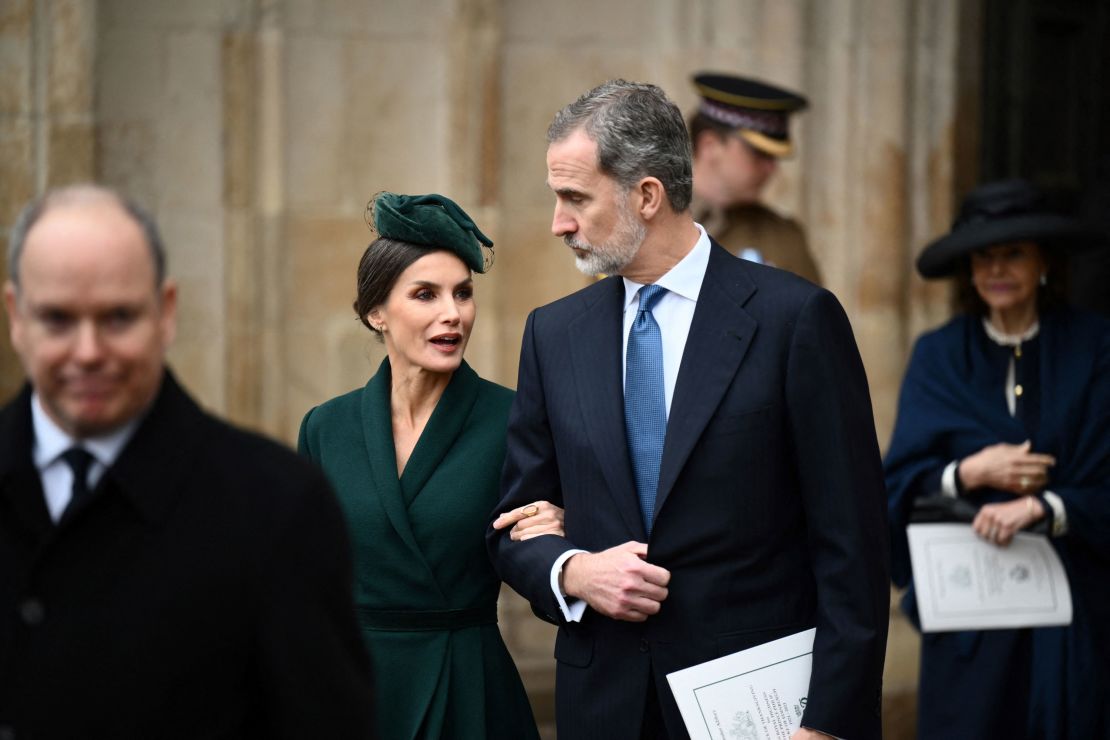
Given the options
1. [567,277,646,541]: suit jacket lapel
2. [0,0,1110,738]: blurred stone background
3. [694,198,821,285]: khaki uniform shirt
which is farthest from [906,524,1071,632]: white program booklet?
[0,0,1110,738]: blurred stone background

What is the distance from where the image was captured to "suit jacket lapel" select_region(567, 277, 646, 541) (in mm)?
3139

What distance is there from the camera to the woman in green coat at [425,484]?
11.3ft

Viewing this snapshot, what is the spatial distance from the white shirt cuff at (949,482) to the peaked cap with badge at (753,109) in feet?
4.88

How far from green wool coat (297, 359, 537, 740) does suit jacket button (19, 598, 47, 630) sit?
1.44 metres

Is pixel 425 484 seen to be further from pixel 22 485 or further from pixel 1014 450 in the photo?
pixel 1014 450

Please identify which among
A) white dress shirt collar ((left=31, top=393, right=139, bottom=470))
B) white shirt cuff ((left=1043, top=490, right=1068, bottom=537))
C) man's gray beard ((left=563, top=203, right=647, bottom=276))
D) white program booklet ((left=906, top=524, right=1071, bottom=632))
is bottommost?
white program booklet ((left=906, top=524, right=1071, bottom=632))

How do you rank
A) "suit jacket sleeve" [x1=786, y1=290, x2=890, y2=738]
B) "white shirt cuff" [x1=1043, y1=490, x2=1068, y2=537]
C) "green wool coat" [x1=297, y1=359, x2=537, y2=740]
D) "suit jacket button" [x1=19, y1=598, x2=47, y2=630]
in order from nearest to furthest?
"suit jacket button" [x1=19, y1=598, x2=47, y2=630]
"suit jacket sleeve" [x1=786, y1=290, x2=890, y2=738]
"green wool coat" [x1=297, y1=359, x2=537, y2=740]
"white shirt cuff" [x1=1043, y1=490, x2=1068, y2=537]

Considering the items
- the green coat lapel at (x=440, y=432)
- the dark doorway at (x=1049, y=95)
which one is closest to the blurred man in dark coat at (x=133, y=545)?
the green coat lapel at (x=440, y=432)

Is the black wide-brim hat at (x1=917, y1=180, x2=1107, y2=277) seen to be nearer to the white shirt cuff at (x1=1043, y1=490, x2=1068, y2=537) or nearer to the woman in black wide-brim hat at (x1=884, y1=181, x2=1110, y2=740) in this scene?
the woman in black wide-brim hat at (x1=884, y1=181, x2=1110, y2=740)

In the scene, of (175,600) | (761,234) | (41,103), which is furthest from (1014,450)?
(41,103)

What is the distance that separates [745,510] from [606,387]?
37cm

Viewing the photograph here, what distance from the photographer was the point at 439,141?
20.8 feet

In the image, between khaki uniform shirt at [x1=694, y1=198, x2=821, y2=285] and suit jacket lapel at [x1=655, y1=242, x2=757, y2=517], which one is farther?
khaki uniform shirt at [x1=694, y1=198, x2=821, y2=285]

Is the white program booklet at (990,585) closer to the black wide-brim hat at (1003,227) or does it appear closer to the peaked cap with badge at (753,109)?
the black wide-brim hat at (1003,227)
